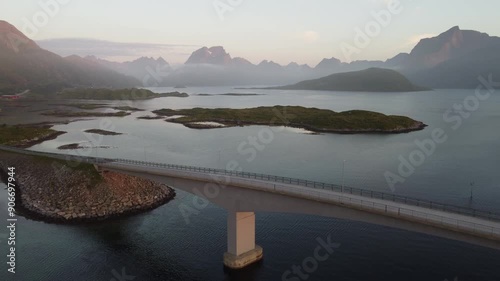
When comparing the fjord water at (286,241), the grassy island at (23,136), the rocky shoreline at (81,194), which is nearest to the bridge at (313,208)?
the fjord water at (286,241)

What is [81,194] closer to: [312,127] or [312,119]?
[312,127]

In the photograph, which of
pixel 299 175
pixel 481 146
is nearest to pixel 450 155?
pixel 481 146

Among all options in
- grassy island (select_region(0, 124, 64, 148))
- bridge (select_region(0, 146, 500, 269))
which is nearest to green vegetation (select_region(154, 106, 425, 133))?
grassy island (select_region(0, 124, 64, 148))

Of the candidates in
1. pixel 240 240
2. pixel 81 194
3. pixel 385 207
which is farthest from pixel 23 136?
pixel 385 207

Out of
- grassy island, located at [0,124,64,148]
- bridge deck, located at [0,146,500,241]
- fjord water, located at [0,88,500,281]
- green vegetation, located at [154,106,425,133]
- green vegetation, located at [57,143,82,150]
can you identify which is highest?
green vegetation, located at [154,106,425,133]

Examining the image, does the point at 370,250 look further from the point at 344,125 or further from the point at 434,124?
the point at 434,124

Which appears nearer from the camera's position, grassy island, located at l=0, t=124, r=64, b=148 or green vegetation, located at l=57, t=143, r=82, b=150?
green vegetation, located at l=57, t=143, r=82, b=150

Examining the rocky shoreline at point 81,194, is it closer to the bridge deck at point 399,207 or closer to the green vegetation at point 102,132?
the bridge deck at point 399,207

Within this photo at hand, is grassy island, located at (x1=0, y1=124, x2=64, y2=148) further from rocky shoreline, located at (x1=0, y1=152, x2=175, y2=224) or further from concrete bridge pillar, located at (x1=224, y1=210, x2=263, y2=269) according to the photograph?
concrete bridge pillar, located at (x1=224, y1=210, x2=263, y2=269)
